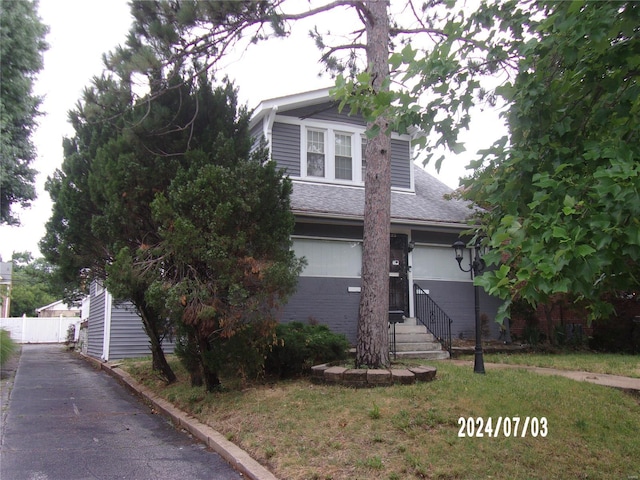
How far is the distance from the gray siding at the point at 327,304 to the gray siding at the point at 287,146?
9.45 ft

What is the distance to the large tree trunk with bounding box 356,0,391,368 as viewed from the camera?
7699 mm

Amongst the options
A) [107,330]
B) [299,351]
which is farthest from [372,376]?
[107,330]

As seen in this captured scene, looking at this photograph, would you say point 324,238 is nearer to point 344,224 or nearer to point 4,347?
point 344,224

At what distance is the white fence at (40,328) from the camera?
30219 millimetres

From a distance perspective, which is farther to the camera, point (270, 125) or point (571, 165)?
point (270, 125)

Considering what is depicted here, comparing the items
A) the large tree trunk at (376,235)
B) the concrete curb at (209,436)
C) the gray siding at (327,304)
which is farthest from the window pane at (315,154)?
the concrete curb at (209,436)

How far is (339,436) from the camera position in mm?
5336

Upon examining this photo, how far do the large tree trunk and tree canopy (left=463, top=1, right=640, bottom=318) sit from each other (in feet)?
10.5

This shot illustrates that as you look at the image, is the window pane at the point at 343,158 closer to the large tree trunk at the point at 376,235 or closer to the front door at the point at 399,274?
the front door at the point at 399,274

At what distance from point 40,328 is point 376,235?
29146 mm

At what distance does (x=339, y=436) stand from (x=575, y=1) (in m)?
4.26

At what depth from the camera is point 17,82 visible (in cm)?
972

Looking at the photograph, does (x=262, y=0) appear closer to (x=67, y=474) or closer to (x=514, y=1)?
(x=514, y=1)
